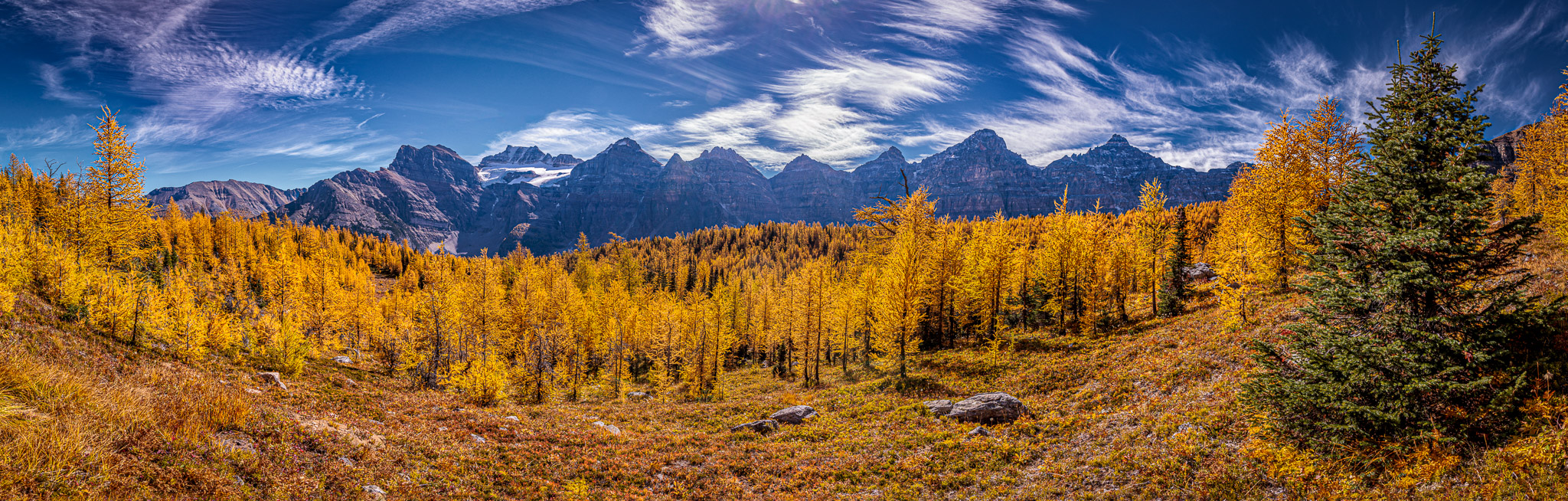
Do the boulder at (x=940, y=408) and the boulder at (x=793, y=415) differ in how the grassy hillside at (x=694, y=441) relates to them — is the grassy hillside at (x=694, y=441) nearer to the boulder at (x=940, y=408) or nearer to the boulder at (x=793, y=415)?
the boulder at (x=940, y=408)

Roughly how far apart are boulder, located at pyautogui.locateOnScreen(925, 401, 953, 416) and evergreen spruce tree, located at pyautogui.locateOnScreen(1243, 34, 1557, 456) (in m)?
11.7

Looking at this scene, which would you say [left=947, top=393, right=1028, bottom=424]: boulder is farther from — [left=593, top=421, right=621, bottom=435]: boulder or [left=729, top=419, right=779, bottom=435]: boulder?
[left=593, top=421, right=621, bottom=435]: boulder

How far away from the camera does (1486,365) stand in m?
9.39

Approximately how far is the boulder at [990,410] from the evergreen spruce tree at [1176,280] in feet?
59.6

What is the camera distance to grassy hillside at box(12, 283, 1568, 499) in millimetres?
8062

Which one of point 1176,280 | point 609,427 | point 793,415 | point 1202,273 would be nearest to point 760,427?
point 793,415

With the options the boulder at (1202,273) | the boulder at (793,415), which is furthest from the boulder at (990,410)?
the boulder at (1202,273)

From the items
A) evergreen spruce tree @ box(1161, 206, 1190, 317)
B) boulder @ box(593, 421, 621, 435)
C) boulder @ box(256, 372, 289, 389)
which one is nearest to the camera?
boulder @ box(256, 372, 289, 389)

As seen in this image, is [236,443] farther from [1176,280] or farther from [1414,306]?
[1176,280]

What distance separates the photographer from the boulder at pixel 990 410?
66.1ft

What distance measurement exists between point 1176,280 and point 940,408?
23.0 metres

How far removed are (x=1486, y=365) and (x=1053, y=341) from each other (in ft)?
74.6

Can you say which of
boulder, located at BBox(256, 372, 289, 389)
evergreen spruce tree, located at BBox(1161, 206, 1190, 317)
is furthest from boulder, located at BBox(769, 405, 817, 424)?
evergreen spruce tree, located at BBox(1161, 206, 1190, 317)

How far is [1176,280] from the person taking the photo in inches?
1300
